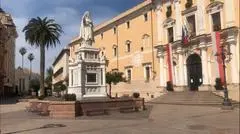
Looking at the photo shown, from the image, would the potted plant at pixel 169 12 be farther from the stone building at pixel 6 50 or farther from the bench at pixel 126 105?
the stone building at pixel 6 50

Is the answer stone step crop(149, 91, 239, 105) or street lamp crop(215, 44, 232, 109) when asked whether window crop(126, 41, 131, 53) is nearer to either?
stone step crop(149, 91, 239, 105)

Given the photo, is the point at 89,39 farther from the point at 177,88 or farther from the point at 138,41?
the point at 138,41

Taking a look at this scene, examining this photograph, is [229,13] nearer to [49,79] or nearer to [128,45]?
[128,45]

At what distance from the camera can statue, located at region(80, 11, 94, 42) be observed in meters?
25.2

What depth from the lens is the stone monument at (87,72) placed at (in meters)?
23.3

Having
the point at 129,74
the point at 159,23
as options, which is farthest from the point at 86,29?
the point at 129,74

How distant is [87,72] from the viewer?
Result: 2369 centimetres

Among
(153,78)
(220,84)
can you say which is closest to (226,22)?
(220,84)

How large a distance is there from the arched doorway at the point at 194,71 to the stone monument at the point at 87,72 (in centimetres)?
1740

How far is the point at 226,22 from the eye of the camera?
34.8m

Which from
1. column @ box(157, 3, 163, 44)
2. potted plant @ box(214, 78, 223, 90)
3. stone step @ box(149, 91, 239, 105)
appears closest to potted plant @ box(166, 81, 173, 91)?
stone step @ box(149, 91, 239, 105)

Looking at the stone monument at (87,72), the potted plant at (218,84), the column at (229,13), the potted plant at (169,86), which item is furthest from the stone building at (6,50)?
the stone monument at (87,72)

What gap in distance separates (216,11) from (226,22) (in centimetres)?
206

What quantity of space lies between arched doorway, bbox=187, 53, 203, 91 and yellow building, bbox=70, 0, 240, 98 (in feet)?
0.36
